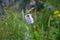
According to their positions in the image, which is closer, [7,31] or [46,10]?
[7,31]

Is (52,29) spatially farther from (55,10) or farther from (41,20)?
(55,10)

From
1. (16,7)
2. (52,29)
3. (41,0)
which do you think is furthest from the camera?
(41,0)

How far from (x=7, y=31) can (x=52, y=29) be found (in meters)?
0.50

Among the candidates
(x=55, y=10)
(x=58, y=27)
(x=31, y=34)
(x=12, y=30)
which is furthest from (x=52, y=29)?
(x=55, y=10)

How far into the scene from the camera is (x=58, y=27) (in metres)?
2.75

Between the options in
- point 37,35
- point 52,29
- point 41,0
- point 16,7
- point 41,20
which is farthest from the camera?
point 41,0

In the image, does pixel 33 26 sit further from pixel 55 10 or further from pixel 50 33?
pixel 55 10

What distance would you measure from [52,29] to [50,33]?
13 cm

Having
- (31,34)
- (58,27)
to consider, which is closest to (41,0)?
(58,27)

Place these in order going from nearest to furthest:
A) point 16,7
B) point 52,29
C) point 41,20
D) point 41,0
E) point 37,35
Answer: point 37,35 < point 52,29 < point 41,20 < point 16,7 < point 41,0

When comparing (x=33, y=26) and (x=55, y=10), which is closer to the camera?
(x=33, y=26)

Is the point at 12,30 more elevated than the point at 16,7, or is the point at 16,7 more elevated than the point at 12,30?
the point at 16,7

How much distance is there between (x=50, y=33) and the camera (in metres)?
2.56

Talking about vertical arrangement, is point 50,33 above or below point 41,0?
below
